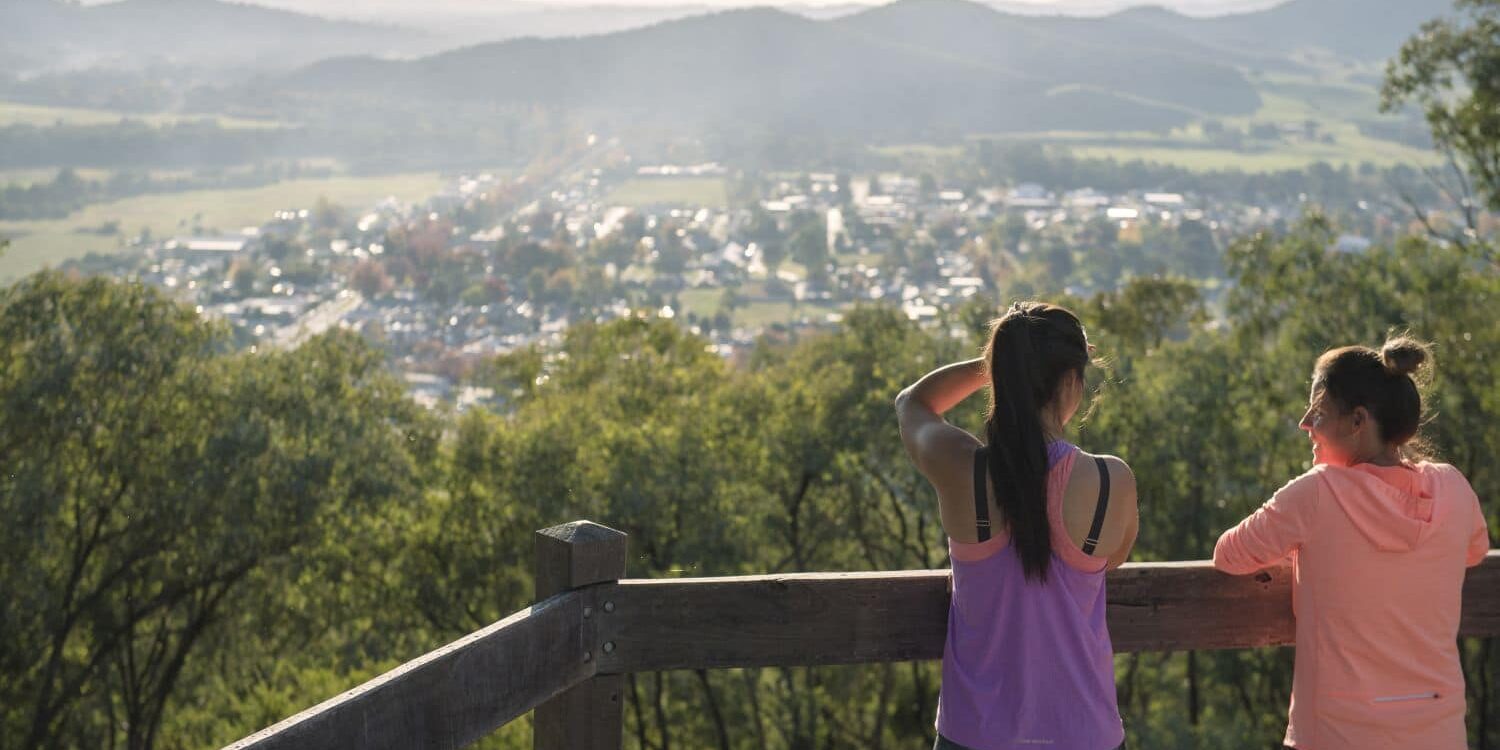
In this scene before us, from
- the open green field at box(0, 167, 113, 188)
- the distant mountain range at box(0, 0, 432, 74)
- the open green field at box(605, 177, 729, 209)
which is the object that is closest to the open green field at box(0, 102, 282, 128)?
the open green field at box(0, 167, 113, 188)

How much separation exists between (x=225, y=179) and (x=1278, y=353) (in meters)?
141

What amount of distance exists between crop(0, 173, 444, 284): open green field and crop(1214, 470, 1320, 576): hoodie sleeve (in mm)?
91058

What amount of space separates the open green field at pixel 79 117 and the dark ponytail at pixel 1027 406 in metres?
139

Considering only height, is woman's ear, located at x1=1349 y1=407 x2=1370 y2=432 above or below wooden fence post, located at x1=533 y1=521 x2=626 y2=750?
above

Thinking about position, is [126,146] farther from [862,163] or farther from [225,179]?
[862,163]

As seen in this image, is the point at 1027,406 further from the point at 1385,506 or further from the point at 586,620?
the point at 586,620

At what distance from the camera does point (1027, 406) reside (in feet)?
9.81

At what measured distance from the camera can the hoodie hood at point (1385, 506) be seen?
10.7 ft

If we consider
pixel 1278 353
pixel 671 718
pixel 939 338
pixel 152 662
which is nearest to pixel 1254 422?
pixel 1278 353

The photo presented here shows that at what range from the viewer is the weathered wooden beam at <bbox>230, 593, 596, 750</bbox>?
2590 mm

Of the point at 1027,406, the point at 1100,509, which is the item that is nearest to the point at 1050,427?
the point at 1027,406

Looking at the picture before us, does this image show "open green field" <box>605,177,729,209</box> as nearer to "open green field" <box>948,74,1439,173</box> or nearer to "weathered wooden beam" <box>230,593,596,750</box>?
"open green field" <box>948,74,1439,173</box>

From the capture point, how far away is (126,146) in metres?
140

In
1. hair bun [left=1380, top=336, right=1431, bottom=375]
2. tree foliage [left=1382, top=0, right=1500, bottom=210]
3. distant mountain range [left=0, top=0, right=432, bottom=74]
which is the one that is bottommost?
hair bun [left=1380, top=336, right=1431, bottom=375]
